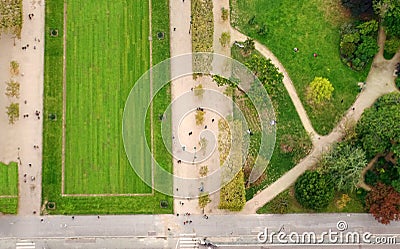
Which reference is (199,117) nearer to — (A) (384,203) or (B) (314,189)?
(B) (314,189)

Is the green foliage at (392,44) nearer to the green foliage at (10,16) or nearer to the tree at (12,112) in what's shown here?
the green foliage at (10,16)

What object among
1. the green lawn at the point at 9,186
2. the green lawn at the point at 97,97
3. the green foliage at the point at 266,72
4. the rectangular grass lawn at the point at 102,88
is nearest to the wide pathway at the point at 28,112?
the green lawn at the point at 9,186

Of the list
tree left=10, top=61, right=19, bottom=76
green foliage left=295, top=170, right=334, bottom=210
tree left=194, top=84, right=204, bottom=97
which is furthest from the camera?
tree left=194, top=84, right=204, bottom=97

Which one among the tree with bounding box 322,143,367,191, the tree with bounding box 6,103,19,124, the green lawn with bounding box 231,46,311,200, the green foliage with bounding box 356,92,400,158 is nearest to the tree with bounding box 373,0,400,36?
the green foliage with bounding box 356,92,400,158

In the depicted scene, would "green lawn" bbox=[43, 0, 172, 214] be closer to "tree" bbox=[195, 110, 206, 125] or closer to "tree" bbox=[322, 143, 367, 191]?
"tree" bbox=[195, 110, 206, 125]

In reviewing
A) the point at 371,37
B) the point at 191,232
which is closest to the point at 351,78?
the point at 371,37

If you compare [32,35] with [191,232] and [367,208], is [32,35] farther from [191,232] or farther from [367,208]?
[367,208]
